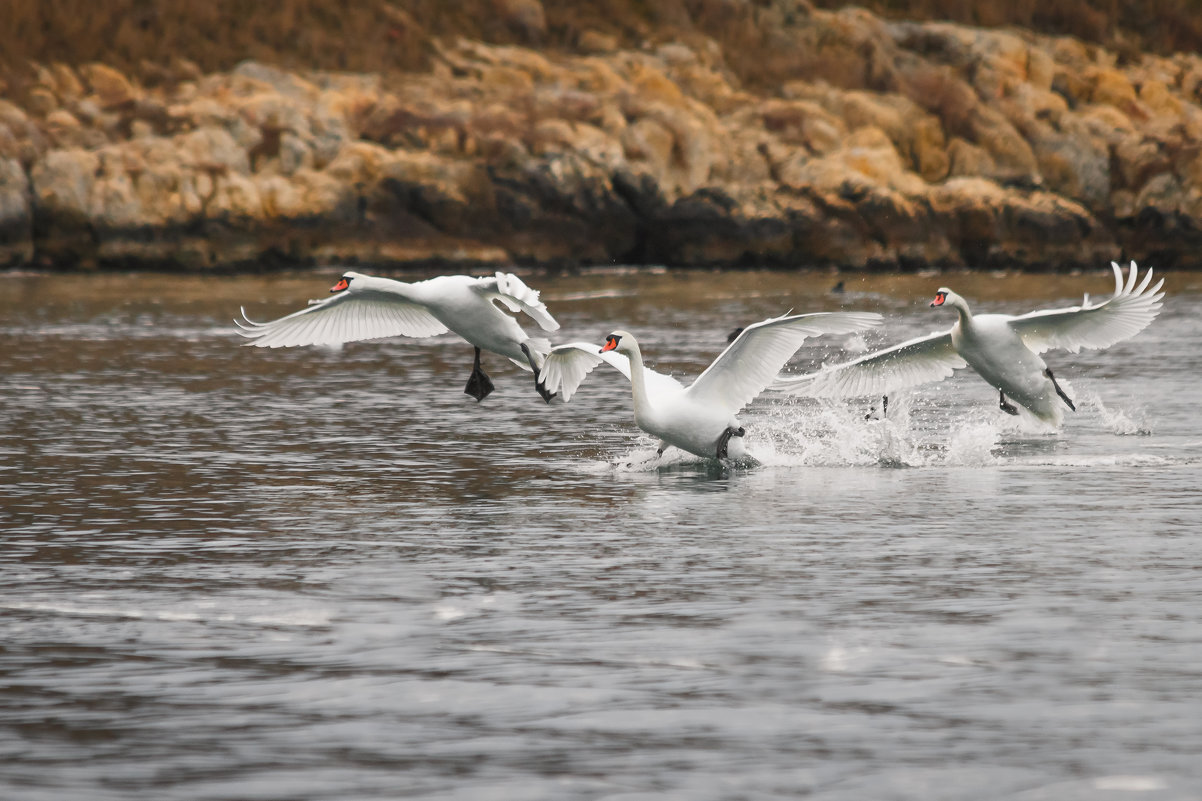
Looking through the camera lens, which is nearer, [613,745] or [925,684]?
[613,745]

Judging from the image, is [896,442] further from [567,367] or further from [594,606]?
[594,606]

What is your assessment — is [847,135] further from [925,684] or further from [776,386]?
[925,684]

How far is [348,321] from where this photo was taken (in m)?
18.9

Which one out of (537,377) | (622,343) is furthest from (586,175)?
(622,343)

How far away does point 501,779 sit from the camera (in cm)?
804

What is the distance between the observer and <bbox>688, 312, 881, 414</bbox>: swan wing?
15.9m

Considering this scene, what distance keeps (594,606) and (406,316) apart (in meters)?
8.30

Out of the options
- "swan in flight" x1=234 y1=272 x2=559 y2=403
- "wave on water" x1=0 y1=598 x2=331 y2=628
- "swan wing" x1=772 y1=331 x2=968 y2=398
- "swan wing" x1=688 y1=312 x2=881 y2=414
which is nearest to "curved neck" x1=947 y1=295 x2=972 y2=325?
"swan wing" x1=772 y1=331 x2=968 y2=398

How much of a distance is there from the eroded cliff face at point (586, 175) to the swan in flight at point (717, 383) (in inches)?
2084

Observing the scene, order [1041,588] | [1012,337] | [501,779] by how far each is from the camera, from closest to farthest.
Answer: [501,779] < [1041,588] < [1012,337]

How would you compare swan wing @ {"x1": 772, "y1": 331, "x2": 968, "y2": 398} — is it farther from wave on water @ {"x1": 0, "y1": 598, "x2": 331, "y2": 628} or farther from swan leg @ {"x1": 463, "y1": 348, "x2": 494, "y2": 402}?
wave on water @ {"x1": 0, "y1": 598, "x2": 331, "y2": 628}

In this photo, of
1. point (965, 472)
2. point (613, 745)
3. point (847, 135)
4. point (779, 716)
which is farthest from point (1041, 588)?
point (847, 135)

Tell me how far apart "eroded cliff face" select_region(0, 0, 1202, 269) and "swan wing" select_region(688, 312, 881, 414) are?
2091 inches

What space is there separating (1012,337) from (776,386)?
247cm
